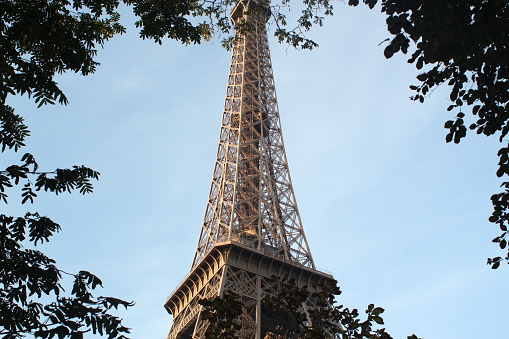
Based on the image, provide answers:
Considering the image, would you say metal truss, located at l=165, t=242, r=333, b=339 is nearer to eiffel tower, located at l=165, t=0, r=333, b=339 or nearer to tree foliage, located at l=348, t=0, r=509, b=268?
eiffel tower, located at l=165, t=0, r=333, b=339

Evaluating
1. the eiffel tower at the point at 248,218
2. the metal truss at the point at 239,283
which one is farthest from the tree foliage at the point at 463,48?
the metal truss at the point at 239,283

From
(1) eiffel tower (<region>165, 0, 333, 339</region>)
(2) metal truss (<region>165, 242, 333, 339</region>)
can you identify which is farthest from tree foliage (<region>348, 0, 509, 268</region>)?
(2) metal truss (<region>165, 242, 333, 339</region>)

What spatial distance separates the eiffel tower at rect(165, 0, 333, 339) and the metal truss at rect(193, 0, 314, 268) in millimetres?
71

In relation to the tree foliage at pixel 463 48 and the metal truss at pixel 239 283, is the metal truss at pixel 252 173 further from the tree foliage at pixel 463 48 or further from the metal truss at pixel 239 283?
the tree foliage at pixel 463 48

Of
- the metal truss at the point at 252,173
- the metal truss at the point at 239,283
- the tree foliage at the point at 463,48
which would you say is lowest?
the tree foliage at the point at 463,48

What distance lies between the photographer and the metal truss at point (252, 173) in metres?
38.6

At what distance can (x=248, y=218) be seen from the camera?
40.1 meters

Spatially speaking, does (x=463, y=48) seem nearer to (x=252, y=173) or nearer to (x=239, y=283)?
(x=239, y=283)

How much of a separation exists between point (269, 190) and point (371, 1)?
3632 cm

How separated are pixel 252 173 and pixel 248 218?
6.20m

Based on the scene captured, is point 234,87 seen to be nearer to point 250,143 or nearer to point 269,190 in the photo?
point 250,143

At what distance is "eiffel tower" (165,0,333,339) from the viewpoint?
33.0 m

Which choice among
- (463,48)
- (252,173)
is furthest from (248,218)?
(463,48)

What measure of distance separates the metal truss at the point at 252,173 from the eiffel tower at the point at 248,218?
7 cm
